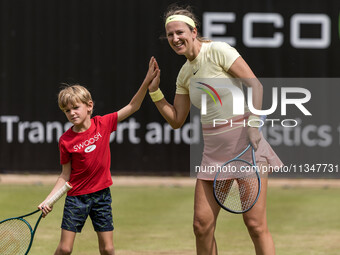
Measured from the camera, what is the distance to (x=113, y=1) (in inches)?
516

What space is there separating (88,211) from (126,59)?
7.29m

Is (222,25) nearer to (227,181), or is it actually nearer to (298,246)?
(298,246)

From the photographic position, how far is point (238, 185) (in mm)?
5898

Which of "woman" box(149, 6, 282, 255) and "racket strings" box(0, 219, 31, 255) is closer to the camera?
"woman" box(149, 6, 282, 255)

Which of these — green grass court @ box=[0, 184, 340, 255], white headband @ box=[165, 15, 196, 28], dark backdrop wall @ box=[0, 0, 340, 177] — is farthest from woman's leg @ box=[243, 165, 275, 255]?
dark backdrop wall @ box=[0, 0, 340, 177]

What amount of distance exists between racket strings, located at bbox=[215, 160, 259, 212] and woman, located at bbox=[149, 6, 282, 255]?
6 centimetres

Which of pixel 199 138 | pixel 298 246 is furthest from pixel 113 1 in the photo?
pixel 298 246

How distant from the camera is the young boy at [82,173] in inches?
238

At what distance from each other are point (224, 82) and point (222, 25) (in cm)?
734

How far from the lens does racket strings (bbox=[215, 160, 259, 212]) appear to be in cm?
581

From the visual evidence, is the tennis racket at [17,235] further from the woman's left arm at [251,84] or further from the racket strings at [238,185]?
the woman's left arm at [251,84]

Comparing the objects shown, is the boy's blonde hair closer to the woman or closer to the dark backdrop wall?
the woman

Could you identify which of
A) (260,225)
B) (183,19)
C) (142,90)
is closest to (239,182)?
(260,225)

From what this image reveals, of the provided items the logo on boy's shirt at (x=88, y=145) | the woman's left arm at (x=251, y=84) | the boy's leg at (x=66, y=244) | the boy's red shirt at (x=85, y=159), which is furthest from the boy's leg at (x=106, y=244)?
the woman's left arm at (x=251, y=84)
